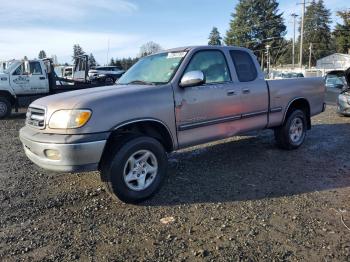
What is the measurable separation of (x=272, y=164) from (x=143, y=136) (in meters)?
2.66

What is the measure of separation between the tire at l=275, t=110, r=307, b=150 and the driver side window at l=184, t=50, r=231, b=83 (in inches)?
74.2

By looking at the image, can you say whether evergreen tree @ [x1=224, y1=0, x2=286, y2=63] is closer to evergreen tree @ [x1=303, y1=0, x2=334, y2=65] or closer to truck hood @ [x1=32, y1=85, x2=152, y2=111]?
evergreen tree @ [x1=303, y1=0, x2=334, y2=65]

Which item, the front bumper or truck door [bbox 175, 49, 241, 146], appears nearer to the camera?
the front bumper

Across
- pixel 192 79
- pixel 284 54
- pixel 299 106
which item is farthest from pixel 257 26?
pixel 192 79

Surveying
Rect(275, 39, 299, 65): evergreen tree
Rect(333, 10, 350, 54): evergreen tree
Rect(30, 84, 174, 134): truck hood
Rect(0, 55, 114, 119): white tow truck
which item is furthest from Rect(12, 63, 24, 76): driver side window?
Rect(275, 39, 299, 65): evergreen tree

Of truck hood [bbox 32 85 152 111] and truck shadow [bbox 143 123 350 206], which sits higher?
truck hood [bbox 32 85 152 111]

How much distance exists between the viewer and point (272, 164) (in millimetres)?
6527

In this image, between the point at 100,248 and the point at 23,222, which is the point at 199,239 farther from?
the point at 23,222

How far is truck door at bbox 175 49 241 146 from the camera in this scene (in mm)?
5328

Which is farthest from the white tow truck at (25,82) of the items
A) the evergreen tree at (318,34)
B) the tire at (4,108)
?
the evergreen tree at (318,34)

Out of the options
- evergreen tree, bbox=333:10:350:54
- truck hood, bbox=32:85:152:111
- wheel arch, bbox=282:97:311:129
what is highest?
evergreen tree, bbox=333:10:350:54

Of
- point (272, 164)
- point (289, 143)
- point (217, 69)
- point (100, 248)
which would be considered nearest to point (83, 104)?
point (100, 248)

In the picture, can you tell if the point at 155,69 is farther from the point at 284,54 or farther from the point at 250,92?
the point at 284,54

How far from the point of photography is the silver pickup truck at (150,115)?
4410 millimetres
